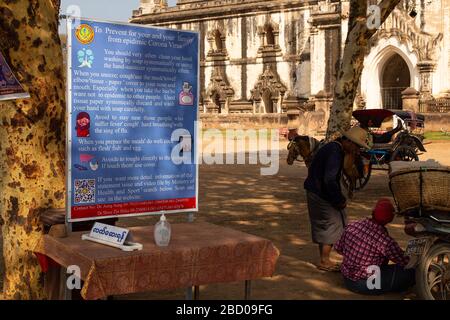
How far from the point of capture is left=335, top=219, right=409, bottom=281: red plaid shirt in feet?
17.9

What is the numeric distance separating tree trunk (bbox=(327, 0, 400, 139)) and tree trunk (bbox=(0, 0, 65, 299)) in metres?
6.27

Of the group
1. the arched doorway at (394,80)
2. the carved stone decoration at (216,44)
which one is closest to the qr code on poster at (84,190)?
the arched doorway at (394,80)

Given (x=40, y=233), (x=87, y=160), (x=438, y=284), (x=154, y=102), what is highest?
(x=154, y=102)

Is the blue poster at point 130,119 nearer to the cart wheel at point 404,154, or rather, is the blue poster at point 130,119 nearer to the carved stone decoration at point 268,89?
the cart wheel at point 404,154

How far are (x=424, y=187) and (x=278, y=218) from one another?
14.9ft

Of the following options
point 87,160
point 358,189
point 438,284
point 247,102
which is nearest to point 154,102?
point 87,160

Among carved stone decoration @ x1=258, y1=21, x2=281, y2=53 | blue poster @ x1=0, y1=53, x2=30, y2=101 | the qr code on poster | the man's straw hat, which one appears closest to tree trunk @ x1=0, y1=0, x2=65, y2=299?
blue poster @ x1=0, y1=53, x2=30, y2=101

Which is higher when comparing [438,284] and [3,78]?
[3,78]

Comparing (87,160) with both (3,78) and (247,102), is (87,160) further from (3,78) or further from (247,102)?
(247,102)

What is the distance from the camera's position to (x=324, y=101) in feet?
91.4

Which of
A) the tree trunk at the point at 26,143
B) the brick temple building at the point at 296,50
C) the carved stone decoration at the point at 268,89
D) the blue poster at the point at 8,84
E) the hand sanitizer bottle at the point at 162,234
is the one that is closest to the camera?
the hand sanitizer bottle at the point at 162,234

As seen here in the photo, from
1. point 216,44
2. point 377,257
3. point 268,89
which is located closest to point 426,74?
point 268,89

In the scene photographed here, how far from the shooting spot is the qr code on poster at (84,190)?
4.70 metres

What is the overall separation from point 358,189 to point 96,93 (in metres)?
8.14
